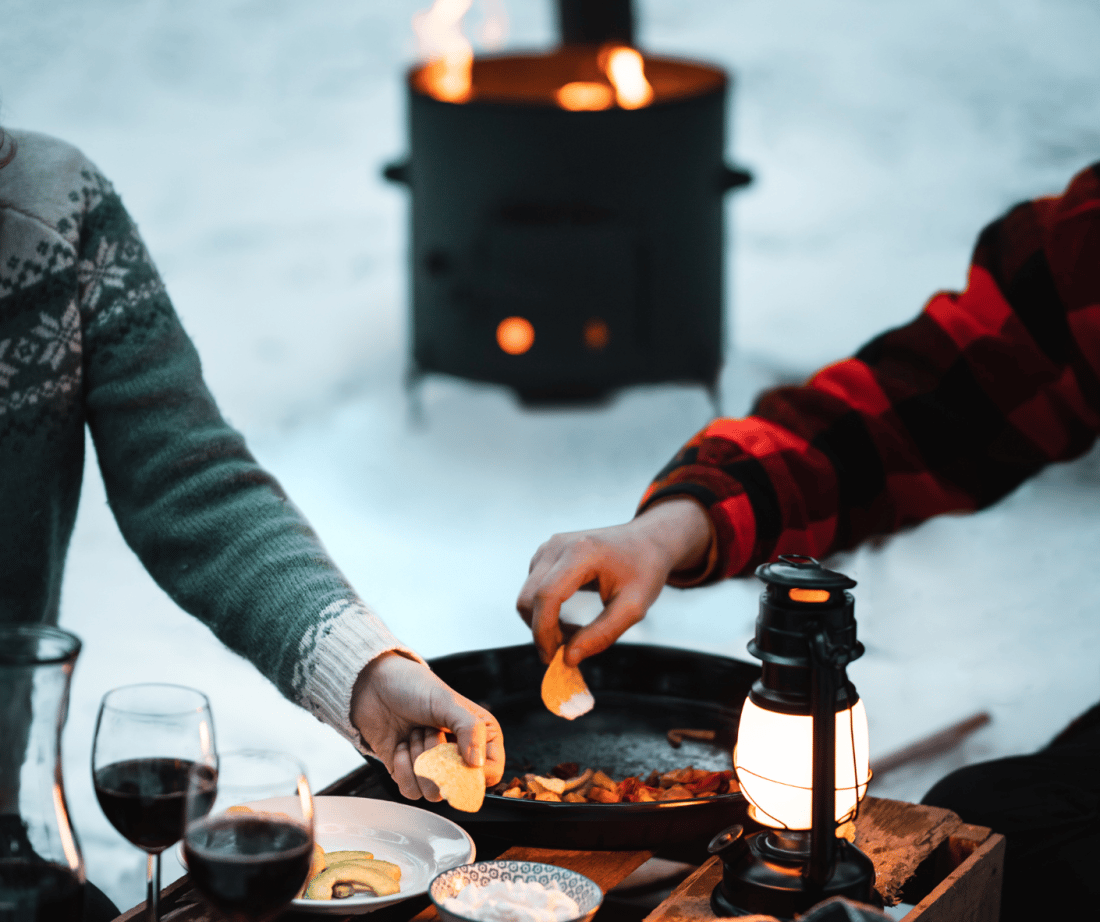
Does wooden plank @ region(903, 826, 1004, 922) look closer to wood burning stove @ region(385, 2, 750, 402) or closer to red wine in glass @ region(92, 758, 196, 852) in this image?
red wine in glass @ region(92, 758, 196, 852)

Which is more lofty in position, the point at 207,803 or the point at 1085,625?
the point at 207,803

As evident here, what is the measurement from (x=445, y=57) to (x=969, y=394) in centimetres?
243

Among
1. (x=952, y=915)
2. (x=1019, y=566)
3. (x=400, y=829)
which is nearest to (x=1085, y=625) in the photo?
(x=1019, y=566)

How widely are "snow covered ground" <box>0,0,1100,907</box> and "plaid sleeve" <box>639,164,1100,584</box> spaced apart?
32.8 inches

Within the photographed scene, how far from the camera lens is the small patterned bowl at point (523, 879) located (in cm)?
88

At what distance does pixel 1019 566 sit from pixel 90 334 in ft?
7.80

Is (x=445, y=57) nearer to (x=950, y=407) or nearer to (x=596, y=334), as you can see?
(x=596, y=334)

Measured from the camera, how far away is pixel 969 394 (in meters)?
1.52

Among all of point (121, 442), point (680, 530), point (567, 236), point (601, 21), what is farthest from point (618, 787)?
point (601, 21)

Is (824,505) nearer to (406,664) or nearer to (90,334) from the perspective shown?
(406,664)

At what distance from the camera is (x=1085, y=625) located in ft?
9.07

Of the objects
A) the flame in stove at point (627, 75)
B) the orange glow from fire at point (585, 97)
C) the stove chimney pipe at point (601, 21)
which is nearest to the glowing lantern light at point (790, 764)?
the orange glow from fire at point (585, 97)

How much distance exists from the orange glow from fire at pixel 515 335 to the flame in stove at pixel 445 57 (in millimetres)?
573

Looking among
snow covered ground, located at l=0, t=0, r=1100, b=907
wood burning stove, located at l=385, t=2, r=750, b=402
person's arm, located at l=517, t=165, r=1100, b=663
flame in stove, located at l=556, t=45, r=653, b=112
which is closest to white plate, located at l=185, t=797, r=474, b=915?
person's arm, located at l=517, t=165, r=1100, b=663
